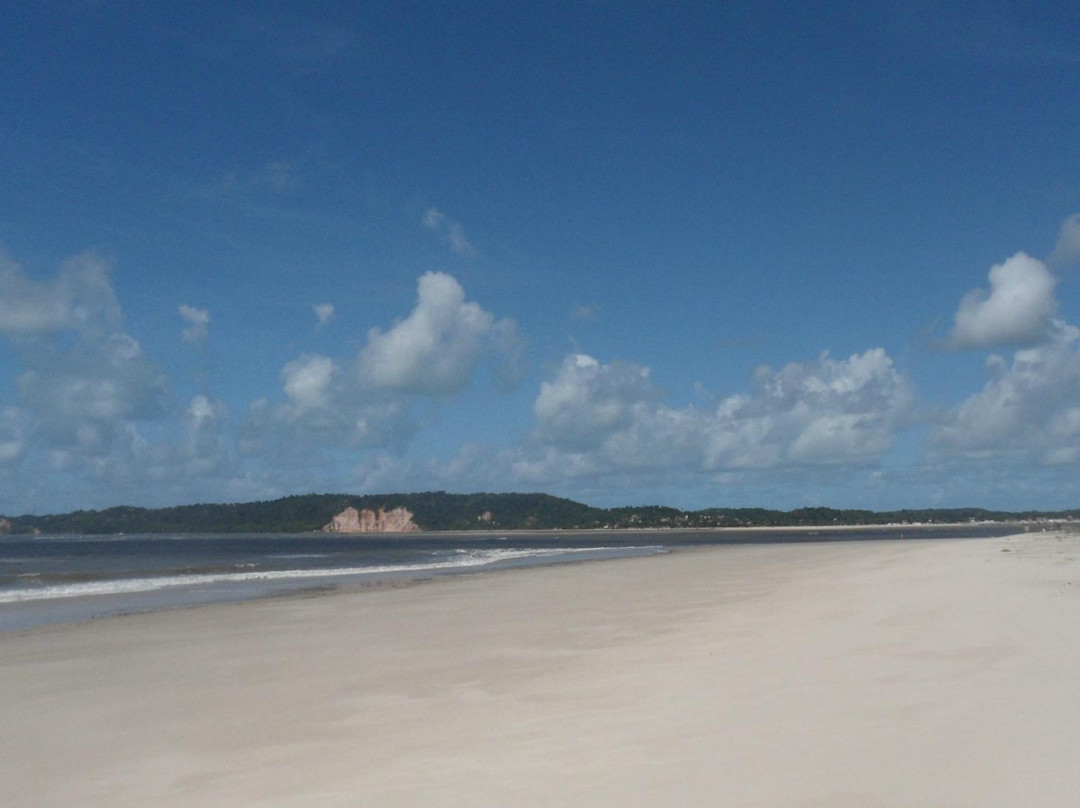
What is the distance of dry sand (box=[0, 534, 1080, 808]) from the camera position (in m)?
6.45

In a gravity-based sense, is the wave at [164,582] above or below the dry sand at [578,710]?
below

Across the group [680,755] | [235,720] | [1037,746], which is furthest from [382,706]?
[1037,746]

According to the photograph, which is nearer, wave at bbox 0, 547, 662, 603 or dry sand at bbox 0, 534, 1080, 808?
dry sand at bbox 0, 534, 1080, 808

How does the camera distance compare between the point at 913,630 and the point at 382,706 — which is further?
the point at 913,630

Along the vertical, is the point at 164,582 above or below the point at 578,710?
below

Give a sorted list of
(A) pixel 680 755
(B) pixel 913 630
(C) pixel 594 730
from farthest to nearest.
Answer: (B) pixel 913 630
(C) pixel 594 730
(A) pixel 680 755

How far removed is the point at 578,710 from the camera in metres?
9.20

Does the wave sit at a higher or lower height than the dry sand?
lower

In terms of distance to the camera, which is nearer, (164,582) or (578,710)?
(578,710)

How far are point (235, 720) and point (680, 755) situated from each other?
5747 mm

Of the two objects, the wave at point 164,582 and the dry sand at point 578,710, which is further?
the wave at point 164,582

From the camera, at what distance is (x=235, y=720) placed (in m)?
10.0

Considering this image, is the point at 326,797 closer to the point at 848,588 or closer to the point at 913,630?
the point at 913,630

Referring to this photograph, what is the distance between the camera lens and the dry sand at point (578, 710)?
21.1 feet
